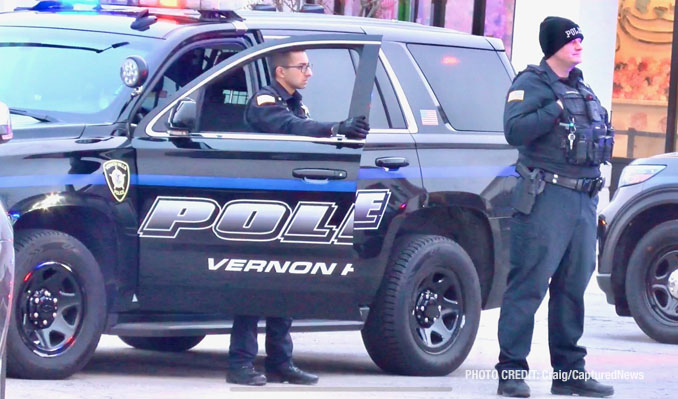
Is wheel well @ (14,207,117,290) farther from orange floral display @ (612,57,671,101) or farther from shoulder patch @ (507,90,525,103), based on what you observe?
orange floral display @ (612,57,671,101)

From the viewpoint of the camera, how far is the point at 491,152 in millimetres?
8156

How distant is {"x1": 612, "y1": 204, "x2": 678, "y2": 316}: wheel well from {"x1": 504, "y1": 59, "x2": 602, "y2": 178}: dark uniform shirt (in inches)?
128

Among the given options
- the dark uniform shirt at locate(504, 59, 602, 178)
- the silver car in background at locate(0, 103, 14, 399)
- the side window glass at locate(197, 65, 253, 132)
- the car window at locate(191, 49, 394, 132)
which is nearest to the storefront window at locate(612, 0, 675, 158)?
the car window at locate(191, 49, 394, 132)

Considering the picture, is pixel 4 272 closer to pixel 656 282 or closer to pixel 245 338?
pixel 245 338

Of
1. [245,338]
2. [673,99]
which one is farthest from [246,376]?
[673,99]

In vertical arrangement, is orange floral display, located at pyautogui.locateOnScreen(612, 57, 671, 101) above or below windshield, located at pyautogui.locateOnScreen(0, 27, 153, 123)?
below

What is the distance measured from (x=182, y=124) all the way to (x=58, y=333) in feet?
3.77

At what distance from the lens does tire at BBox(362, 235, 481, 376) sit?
7605 mm

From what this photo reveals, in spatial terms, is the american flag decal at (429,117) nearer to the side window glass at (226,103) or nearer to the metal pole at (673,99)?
the side window glass at (226,103)

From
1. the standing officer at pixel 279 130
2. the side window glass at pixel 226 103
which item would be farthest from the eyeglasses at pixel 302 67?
the side window glass at pixel 226 103

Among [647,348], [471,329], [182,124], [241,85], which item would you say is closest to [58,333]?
[182,124]

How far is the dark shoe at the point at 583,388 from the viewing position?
23.3 feet

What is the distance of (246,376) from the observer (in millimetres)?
7160

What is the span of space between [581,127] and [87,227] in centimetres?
241
